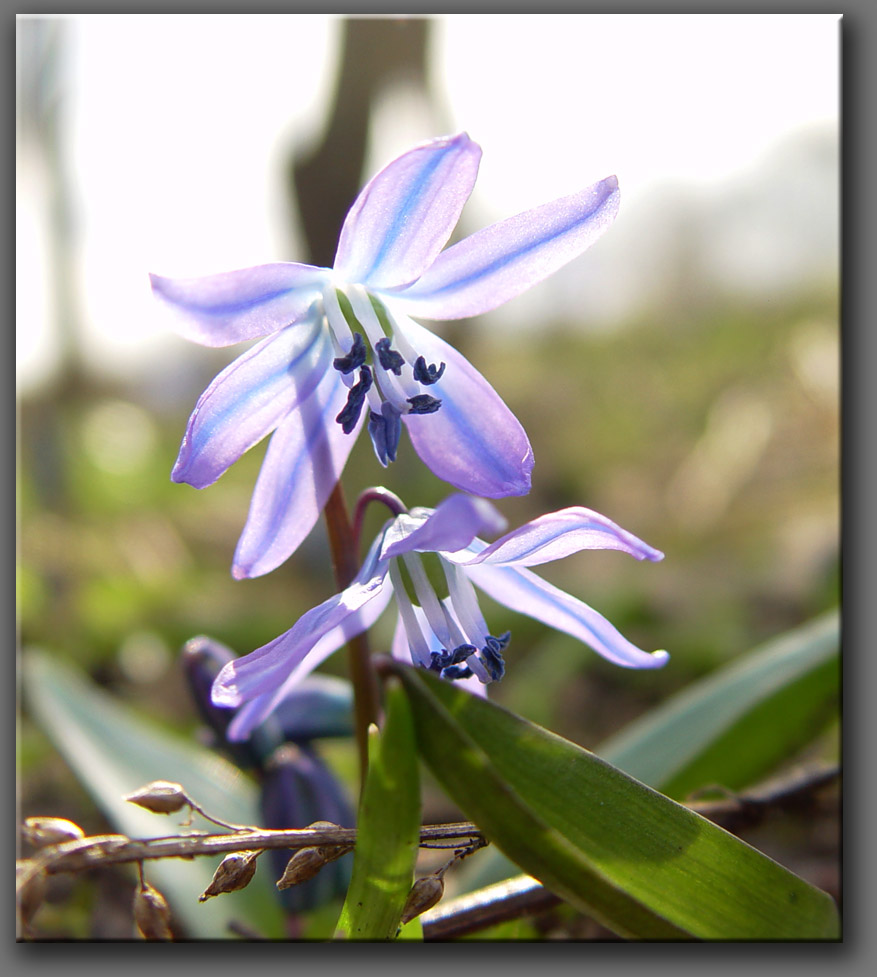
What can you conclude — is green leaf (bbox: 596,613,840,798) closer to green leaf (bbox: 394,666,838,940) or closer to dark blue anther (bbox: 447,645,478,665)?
green leaf (bbox: 394,666,838,940)

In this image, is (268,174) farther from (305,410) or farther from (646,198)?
(305,410)

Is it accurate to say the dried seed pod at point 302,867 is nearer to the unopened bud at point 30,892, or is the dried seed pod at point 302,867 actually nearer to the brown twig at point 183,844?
the brown twig at point 183,844

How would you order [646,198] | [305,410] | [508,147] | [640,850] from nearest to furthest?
[640,850] → [305,410] → [508,147] → [646,198]

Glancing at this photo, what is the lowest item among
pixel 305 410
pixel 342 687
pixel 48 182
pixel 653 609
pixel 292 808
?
pixel 653 609

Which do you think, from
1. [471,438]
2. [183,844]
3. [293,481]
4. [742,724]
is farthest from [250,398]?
[742,724]

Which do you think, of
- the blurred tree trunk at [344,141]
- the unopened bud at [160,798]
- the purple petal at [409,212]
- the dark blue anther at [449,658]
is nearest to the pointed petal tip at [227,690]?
the unopened bud at [160,798]

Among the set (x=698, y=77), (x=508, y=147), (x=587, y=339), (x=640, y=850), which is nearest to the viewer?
(x=640, y=850)

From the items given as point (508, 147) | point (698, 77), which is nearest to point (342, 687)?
point (508, 147)

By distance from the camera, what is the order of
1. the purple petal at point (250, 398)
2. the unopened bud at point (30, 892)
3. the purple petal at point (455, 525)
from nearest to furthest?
the purple petal at point (455, 525) < the unopened bud at point (30, 892) < the purple petal at point (250, 398)
